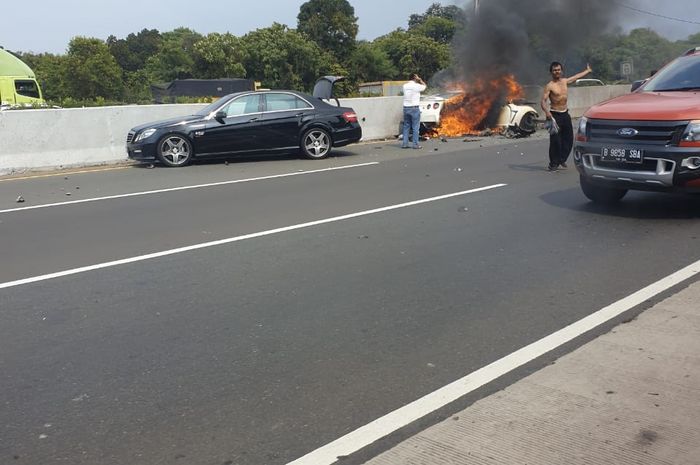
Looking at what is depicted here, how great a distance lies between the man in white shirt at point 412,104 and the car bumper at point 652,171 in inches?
323

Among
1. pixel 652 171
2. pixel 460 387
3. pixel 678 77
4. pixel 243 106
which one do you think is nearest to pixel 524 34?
pixel 243 106

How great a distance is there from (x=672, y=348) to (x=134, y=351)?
334 centimetres

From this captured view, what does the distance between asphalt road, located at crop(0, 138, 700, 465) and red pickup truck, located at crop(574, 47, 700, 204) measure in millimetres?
523

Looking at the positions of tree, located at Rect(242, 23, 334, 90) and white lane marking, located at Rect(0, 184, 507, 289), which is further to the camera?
tree, located at Rect(242, 23, 334, 90)

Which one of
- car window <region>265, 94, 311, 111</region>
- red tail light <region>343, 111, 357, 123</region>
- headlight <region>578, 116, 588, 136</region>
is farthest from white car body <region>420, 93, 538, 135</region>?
headlight <region>578, 116, 588, 136</region>

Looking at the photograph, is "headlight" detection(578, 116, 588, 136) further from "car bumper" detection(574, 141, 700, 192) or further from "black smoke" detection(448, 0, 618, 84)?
"black smoke" detection(448, 0, 618, 84)

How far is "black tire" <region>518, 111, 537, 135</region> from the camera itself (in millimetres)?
19342

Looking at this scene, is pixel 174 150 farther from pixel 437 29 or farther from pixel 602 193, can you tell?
pixel 437 29

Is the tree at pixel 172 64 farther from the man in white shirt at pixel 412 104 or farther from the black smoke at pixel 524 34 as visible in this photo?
the man in white shirt at pixel 412 104

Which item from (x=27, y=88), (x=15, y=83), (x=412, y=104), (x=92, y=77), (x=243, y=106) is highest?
(x=92, y=77)

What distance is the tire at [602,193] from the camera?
865 cm

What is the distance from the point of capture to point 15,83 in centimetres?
3192

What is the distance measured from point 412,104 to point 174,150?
564cm

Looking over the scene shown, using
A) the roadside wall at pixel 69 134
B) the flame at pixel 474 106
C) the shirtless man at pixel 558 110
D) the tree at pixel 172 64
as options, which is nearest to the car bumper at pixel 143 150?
the roadside wall at pixel 69 134
